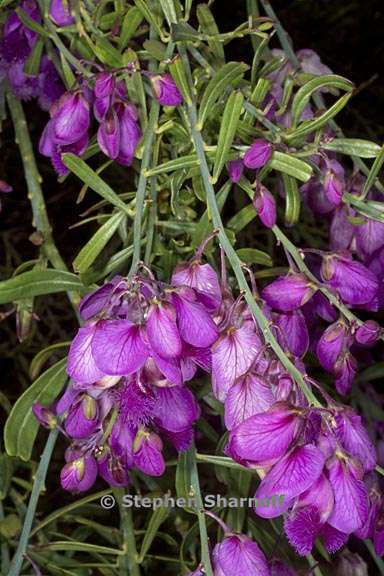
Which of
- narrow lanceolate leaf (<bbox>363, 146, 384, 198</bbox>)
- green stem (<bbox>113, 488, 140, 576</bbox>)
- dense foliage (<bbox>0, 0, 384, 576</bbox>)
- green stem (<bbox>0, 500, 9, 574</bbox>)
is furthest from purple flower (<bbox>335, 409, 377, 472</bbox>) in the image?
green stem (<bbox>0, 500, 9, 574</bbox>)

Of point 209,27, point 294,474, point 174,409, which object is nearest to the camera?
point 294,474

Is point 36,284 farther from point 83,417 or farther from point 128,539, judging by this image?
point 128,539

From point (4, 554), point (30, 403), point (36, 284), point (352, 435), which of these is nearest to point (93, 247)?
point (36, 284)

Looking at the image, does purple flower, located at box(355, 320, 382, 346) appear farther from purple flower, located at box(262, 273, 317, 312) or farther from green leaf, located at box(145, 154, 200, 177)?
green leaf, located at box(145, 154, 200, 177)

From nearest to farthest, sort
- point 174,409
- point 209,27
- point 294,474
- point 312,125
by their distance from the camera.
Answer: point 294,474
point 174,409
point 312,125
point 209,27

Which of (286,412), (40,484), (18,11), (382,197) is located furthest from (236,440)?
(18,11)

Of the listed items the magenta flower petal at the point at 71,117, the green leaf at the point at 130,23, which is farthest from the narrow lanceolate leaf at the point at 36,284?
the green leaf at the point at 130,23
